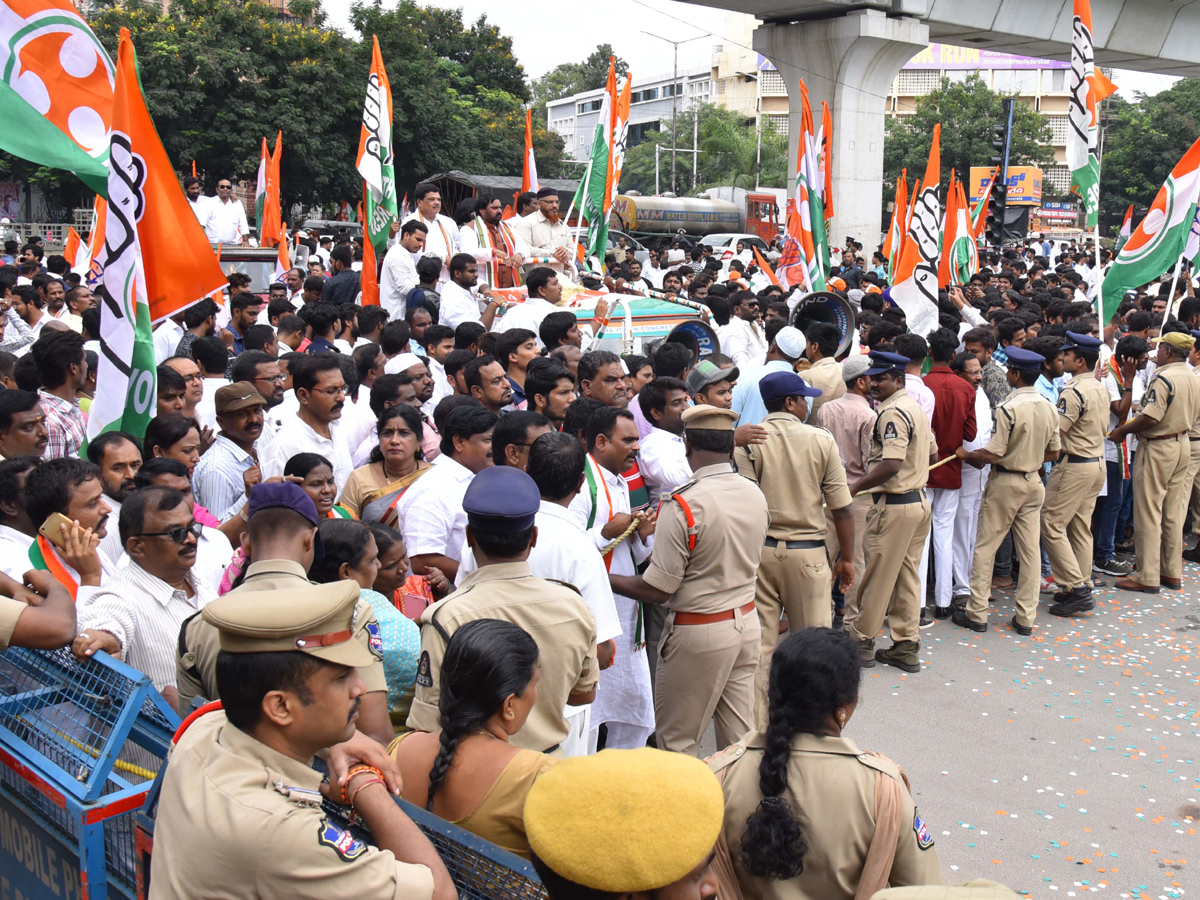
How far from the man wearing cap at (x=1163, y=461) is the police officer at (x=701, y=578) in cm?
491

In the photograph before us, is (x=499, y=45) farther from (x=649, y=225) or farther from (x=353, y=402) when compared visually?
(x=353, y=402)

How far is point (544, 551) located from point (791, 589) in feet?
7.94

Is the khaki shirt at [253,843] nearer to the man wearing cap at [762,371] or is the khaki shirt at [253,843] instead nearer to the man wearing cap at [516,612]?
the man wearing cap at [516,612]

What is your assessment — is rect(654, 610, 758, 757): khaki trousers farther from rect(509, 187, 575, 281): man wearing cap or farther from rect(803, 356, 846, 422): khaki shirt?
rect(509, 187, 575, 281): man wearing cap

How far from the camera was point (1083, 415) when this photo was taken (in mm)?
7492

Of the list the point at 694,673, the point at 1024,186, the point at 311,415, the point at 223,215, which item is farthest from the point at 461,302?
the point at 1024,186

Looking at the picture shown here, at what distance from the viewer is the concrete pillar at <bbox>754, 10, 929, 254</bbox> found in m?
24.0

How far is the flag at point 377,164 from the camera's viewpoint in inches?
341

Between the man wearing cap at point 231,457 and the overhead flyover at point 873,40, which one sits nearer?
the man wearing cap at point 231,457

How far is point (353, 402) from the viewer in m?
6.14

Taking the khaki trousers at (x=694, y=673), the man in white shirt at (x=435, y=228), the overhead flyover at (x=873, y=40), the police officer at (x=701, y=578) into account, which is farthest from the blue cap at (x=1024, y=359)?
the overhead flyover at (x=873, y=40)

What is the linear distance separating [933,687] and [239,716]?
514 cm

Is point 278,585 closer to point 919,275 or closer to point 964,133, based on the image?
point 919,275

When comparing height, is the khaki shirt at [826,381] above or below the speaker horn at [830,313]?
below
